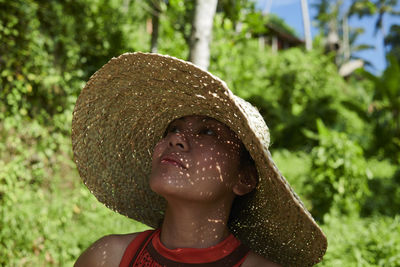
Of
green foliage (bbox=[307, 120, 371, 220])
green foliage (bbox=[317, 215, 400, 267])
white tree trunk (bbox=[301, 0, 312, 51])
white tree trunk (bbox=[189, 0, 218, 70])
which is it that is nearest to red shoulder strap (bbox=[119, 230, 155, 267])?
white tree trunk (bbox=[189, 0, 218, 70])

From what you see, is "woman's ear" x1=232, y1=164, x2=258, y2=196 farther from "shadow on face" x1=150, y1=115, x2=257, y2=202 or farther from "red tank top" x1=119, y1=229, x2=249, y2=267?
"red tank top" x1=119, y1=229, x2=249, y2=267

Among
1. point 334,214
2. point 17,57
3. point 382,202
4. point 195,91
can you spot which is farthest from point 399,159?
point 195,91

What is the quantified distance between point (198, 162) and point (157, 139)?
1.34ft

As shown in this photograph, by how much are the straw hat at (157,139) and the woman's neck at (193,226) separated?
194 mm

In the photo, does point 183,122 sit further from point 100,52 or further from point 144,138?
point 100,52

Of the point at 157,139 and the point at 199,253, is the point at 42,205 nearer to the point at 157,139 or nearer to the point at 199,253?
the point at 157,139

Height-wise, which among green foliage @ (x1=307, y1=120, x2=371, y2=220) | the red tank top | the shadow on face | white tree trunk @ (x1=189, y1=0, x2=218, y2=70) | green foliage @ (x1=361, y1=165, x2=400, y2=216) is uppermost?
white tree trunk @ (x1=189, y1=0, x2=218, y2=70)

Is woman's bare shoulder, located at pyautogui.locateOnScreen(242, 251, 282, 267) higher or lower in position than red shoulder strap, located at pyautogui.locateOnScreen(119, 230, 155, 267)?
higher

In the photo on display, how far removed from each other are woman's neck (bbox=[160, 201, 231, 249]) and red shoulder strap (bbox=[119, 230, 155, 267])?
9 centimetres

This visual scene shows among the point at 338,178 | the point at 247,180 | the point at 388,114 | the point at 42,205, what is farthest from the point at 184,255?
the point at 388,114

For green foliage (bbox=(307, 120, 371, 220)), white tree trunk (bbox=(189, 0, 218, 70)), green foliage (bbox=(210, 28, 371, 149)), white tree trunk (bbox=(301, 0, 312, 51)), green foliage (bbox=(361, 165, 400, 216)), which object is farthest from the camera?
white tree trunk (bbox=(301, 0, 312, 51))

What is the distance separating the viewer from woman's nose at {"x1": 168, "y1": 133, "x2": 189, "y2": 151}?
50.8 inches

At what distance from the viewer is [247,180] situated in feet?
4.60

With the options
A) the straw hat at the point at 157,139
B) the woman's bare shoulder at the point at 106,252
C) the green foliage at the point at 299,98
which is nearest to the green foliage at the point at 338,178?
the straw hat at the point at 157,139
